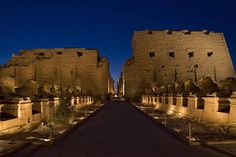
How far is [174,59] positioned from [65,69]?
16.4m

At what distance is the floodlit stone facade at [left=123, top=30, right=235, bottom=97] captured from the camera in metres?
43.3

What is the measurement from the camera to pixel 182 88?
18.0 meters

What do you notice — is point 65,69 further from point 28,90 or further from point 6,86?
point 6,86

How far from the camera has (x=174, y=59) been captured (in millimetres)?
45719

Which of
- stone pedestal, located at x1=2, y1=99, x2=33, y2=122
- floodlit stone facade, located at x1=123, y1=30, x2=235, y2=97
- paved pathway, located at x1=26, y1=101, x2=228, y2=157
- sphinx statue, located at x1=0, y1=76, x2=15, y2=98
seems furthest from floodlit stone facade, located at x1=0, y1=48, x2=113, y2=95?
paved pathway, located at x1=26, y1=101, x2=228, y2=157

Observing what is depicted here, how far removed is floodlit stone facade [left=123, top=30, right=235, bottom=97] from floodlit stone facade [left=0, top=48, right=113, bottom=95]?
430 centimetres

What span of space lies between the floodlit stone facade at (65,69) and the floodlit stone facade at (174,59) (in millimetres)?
4299

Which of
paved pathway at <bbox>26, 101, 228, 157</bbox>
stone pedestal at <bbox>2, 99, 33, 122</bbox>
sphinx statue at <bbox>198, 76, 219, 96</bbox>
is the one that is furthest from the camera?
sphinx statue at <bbox>198, 76, 219, 96</bbox>

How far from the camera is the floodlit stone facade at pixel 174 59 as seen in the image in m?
43.3

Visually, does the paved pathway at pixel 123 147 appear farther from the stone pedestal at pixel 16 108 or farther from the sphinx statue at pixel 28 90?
the sphinx statue at pixel 28 90

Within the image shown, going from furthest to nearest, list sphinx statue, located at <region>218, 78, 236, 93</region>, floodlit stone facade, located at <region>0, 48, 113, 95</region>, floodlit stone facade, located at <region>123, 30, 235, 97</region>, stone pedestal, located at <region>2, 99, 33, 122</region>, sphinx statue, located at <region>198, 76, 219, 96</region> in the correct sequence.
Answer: floodlit stone facade, located at <region>0, 48, 113, 95</region>, floodlit stone facade, located at <region>123, 30, 235, 97</region>, sphinx statue, located at <region>198, 76, 219, 96</region>, sphinx statue, located at <region>218, 78, 236, 93</region>, stone pedestal, located at <region>2, 99, 33, 122</region>

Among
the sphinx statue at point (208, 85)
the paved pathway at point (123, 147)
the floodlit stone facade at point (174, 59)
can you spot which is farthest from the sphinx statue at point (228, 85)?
the floodlit stone facade at point (174, 59)

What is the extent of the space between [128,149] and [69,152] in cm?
122

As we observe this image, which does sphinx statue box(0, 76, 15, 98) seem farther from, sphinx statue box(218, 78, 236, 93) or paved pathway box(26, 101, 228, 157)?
sphinx statue box(218, 78, 236, 93)
